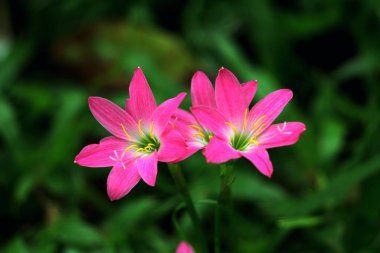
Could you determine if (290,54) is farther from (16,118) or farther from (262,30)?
(16,118)

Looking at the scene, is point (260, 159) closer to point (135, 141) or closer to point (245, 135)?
point (245, 135)

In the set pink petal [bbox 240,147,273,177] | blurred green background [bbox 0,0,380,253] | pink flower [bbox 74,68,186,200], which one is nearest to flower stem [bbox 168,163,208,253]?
pink flower [bbox 74,68,186,200]

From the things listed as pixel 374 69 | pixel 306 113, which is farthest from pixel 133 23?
pixel 374 69

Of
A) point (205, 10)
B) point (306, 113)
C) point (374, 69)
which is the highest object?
point (205, 10)

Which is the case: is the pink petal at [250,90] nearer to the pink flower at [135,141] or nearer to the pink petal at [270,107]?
the pink petal at [270,107]

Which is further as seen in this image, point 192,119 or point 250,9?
point 250,9

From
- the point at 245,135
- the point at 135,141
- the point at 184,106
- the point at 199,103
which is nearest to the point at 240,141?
the point at 245,135

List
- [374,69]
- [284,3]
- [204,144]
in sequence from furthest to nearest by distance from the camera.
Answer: [284,3]
[374,69]
[204,144]

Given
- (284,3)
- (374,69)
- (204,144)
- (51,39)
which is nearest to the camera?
(204,144)
